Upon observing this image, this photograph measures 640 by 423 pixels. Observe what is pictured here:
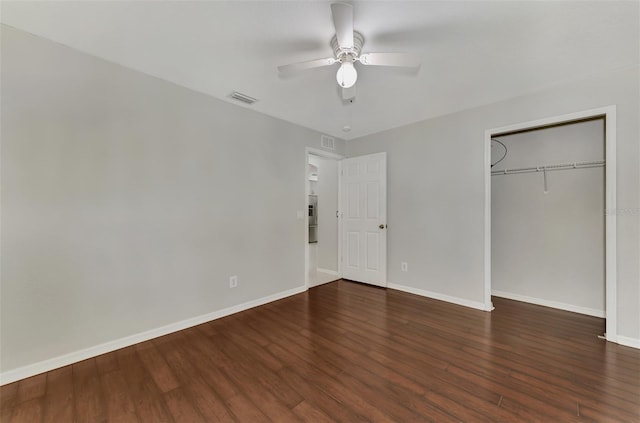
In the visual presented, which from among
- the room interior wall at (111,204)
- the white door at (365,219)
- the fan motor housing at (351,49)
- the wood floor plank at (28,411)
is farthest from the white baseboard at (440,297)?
the wood floor plank at (28,411)

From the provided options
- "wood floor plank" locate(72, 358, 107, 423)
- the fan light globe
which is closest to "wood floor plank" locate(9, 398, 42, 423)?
"wood floor plank" locate(72, 358, 107, 423)

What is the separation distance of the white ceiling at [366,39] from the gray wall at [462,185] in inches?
9.2

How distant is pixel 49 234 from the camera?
6.49ft

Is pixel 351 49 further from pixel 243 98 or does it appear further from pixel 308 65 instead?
pixel 243 98

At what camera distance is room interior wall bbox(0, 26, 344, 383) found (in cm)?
188

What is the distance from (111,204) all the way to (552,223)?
196 inches

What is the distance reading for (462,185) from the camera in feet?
10.9

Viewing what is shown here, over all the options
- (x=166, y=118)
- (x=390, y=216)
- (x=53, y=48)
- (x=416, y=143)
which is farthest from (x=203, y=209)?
(x=416, y=143)

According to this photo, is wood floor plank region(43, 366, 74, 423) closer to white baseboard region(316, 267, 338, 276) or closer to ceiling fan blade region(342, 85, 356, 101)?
ceiling fan blade region(342, 85, 356, 101)

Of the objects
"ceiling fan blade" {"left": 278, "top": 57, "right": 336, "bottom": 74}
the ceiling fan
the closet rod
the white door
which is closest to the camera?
the ceiling fan

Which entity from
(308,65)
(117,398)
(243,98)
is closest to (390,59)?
(308,65)

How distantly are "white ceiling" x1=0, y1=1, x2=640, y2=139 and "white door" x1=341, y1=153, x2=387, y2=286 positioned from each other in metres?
1.50

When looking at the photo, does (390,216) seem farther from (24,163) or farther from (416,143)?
(24,163)

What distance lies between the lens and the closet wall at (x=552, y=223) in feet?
9.82
